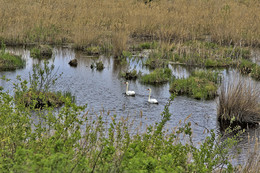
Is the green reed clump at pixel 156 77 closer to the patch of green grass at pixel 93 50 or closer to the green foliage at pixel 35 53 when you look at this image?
the patch of green grass at pixel 93 50

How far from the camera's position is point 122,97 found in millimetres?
15250

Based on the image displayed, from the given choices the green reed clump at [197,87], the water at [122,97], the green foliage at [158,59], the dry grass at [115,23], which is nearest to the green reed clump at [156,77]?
the water at [122,97]

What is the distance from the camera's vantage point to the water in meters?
12.9

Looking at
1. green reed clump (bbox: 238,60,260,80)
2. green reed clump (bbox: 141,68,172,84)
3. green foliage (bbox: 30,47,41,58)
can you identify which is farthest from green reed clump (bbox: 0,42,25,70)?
green reed clump (bbox: 238,60,260,80)

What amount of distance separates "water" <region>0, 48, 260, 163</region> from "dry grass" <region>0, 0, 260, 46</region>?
3.93 meters

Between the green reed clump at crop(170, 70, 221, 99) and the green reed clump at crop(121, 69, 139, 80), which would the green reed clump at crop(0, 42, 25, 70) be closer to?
the green reed clump at crop(121, 69, 139, 80)

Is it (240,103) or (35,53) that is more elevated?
(35,53)

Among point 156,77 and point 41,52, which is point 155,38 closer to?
point 41,52

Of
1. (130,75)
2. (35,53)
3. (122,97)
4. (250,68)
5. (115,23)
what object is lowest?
(122,97)

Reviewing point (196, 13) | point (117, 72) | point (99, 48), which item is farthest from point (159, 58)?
point (196, 13)

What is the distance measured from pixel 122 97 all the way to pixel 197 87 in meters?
3.07

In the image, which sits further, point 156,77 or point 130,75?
point 130,75

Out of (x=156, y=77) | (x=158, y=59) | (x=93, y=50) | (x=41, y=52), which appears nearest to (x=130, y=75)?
(x=156, y=77)

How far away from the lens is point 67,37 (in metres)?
25.5
